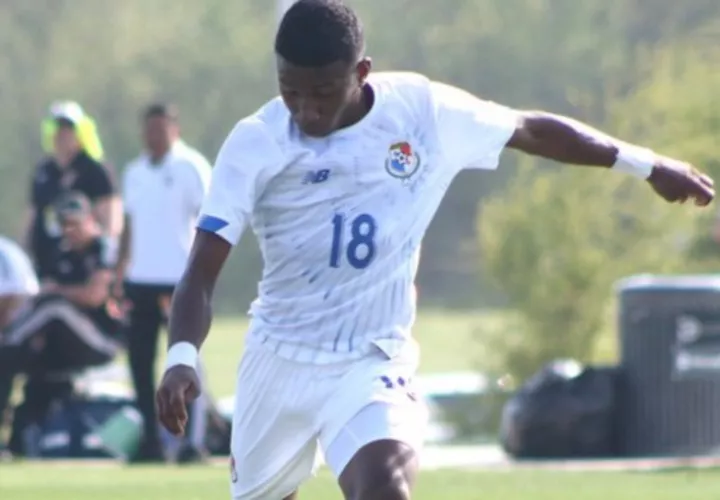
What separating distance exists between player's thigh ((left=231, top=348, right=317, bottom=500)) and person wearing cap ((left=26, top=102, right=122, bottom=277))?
8.47m

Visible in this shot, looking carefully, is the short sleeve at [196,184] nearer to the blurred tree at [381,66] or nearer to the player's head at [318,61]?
the player's head at [318,61]

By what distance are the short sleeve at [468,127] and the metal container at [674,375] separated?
297 inches

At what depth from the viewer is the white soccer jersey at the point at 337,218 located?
6062 millimetres

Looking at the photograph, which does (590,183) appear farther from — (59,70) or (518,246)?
(59,70)

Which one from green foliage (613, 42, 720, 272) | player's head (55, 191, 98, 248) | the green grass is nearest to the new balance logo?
the green grass

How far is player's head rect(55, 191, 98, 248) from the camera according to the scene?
47.4 feet

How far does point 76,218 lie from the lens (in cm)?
1443

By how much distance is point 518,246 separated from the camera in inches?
668

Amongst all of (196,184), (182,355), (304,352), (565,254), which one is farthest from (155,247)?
(182,355)

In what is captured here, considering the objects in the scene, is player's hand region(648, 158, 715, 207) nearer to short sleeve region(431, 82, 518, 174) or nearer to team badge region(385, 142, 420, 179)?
short sleeve region(431, 82, 518, 174)

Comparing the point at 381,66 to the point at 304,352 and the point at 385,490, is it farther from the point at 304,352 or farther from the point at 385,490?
the point at 385,490

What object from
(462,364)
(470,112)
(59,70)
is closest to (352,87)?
(470,112)

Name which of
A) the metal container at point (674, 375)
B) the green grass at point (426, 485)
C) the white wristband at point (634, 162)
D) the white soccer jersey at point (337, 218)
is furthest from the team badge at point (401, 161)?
the metal container at point (674, 375)

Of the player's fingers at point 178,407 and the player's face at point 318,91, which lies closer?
the player's fingers at point 178,407
